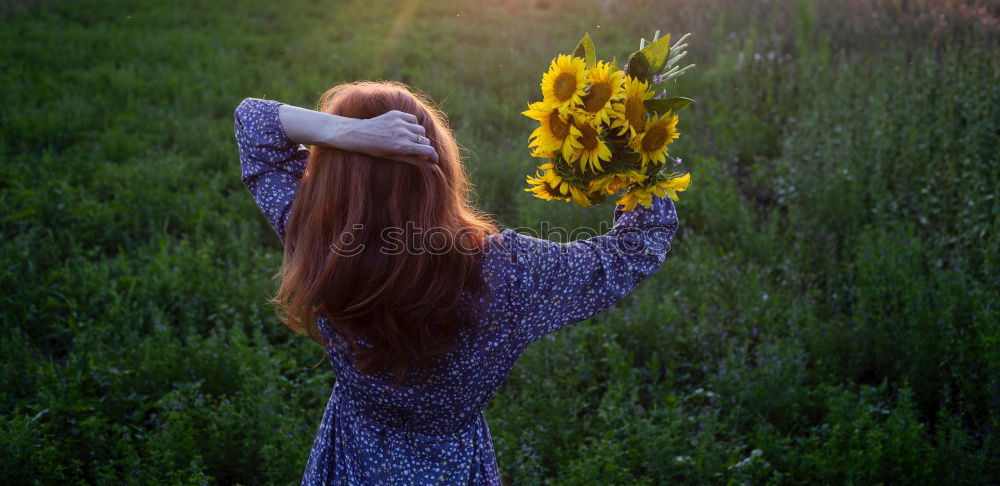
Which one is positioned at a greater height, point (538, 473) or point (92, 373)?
point (538, 473)

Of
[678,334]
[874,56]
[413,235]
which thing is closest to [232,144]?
[678,334]

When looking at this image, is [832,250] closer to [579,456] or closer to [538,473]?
[579,456]

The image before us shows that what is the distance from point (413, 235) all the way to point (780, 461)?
7.49 feet

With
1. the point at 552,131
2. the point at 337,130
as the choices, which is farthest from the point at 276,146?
the point at 552,131

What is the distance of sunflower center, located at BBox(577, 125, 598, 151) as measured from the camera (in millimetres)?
1934

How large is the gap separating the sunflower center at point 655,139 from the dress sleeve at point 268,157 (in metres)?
0.91

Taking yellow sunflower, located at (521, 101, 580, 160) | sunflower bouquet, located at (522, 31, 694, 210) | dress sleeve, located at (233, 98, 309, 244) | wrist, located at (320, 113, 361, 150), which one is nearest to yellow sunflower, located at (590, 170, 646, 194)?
sunflower bouquet, located at (522, 31, 694, 210)

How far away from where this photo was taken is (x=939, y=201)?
468cm

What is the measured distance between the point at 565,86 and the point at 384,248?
2.02 ft

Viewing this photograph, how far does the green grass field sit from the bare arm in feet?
5.58

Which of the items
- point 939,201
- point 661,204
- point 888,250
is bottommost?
point 661,204

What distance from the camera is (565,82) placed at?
196cm

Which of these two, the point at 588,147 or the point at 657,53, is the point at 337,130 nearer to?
the point at 588,147
